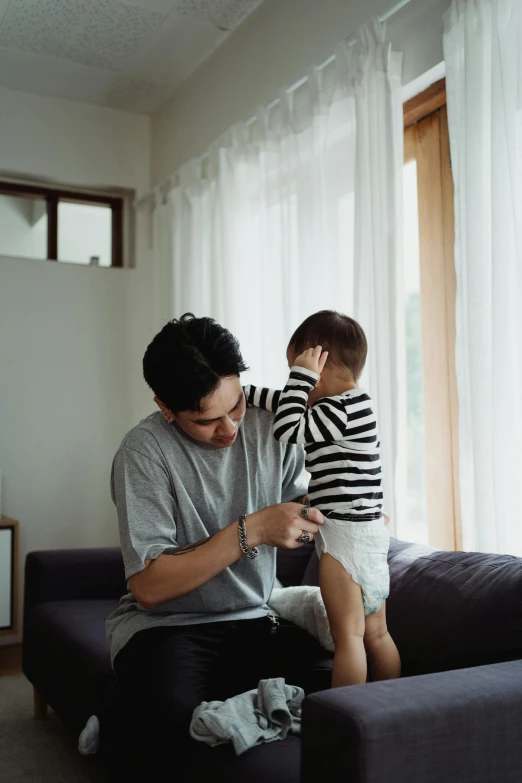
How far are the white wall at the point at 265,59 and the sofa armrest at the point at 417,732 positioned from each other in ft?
6.06

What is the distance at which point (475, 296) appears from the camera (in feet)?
6.54

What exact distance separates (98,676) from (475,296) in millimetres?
1396

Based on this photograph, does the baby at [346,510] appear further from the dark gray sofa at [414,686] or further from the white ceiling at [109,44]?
the white ceiling at [109,44]

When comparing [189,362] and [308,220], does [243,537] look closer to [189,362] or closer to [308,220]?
[189,362]

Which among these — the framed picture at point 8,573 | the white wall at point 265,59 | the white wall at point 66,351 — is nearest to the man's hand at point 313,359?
the white wall at point 265,59

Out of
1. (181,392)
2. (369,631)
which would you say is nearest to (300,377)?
(181,392)

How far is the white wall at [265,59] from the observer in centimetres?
238

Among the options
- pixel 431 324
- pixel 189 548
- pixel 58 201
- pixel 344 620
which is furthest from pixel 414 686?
pixel 58 201

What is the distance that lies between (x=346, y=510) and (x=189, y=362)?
1.47 ft

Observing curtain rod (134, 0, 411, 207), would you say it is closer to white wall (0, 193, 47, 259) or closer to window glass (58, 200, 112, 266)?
window glass (58, 200, 112, 266)

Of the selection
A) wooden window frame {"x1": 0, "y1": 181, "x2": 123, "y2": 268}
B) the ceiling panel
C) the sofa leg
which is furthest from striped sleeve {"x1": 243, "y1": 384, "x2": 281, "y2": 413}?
wooden window frame {"x1": 0, "y1": 181, "x2": 123, "y2": 268}

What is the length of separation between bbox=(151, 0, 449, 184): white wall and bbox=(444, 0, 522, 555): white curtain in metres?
0.27

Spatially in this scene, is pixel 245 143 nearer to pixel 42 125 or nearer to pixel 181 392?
pixel 42 125

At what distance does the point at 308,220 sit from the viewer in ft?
9.00
